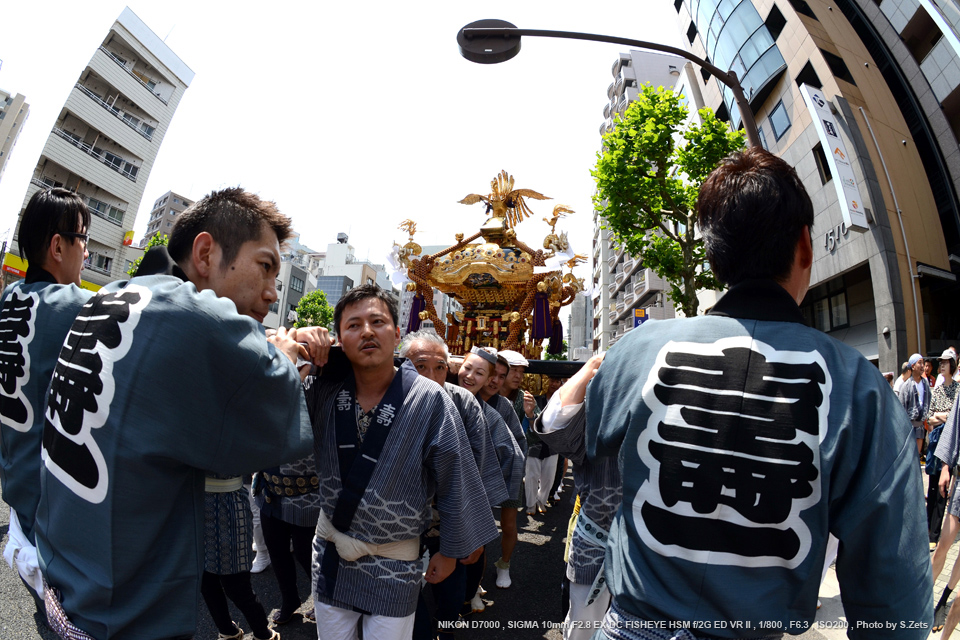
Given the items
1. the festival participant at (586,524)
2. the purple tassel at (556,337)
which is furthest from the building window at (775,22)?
the festival participant at (586,524)

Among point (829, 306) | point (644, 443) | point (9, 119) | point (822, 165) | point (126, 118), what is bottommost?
point (644, 443)

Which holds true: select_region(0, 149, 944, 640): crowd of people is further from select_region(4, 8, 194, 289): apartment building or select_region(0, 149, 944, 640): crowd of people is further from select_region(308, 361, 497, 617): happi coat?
select_region(4, 8, 194, 289): apartment building

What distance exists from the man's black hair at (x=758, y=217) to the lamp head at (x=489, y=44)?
5.10 m

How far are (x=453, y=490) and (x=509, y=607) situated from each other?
2400mm

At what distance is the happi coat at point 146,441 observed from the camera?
1.25m

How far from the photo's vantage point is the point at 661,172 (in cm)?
1102

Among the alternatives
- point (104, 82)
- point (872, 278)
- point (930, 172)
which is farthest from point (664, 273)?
point (104, 82)

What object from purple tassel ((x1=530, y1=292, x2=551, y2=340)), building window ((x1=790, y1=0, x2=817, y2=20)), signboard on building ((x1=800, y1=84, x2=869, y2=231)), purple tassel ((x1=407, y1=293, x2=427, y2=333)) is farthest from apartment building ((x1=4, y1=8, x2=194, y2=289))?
building window ((x1=790, y1=0, x2=817, y2=20))

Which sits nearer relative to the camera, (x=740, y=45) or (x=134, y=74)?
(x=740, y=45)

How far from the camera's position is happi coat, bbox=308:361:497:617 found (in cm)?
219

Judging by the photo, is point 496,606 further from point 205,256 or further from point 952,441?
point 952,441

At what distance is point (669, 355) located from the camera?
139 centimetres

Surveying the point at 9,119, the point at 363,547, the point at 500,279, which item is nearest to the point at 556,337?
the point at 500,279

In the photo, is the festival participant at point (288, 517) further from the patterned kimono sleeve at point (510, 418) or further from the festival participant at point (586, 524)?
the patterned kimono sleeve at point (510, 418)
